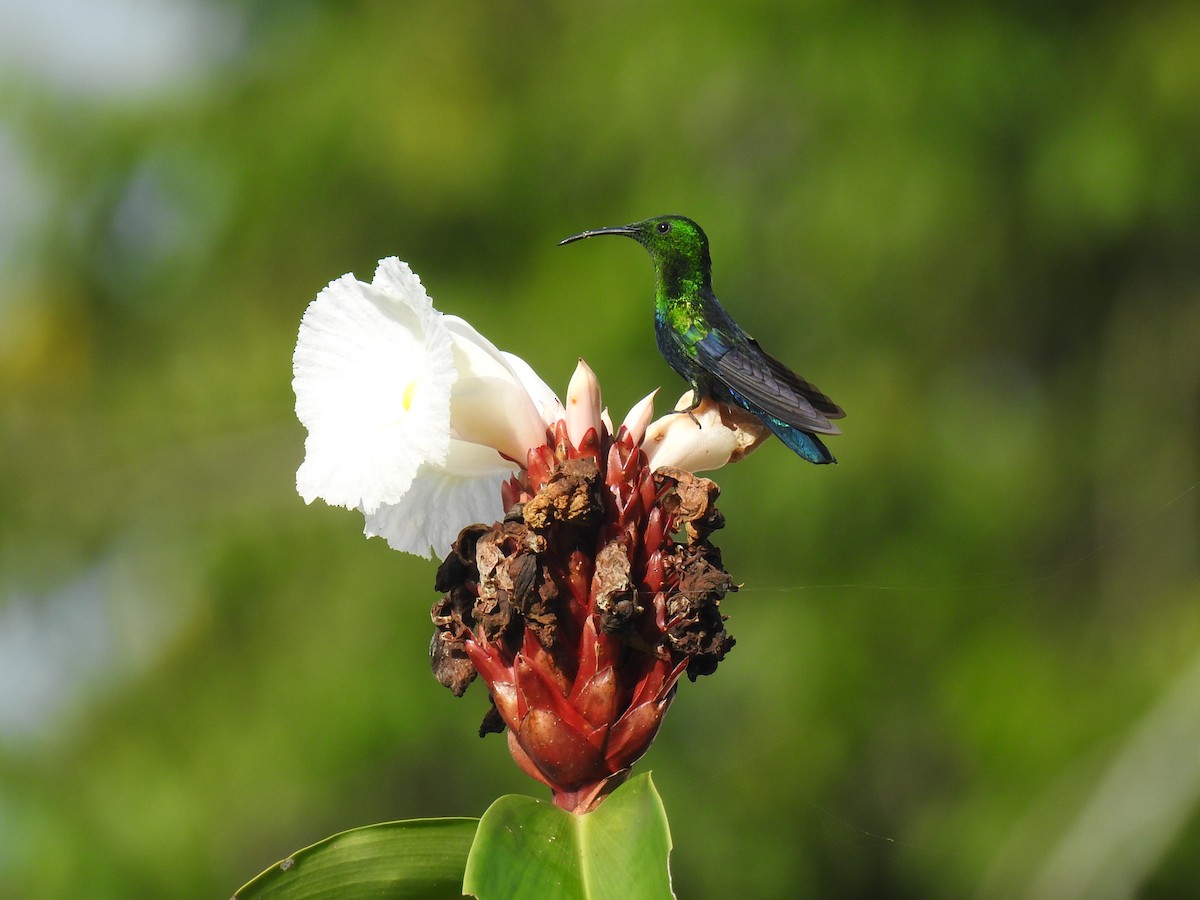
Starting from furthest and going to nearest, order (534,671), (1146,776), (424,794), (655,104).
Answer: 1. (655,104)
2. (424,794)
3. (1146,776)
4. (534,671)

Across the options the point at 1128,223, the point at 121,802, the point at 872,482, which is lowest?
the point at 121,802

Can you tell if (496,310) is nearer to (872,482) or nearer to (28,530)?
(872,482)

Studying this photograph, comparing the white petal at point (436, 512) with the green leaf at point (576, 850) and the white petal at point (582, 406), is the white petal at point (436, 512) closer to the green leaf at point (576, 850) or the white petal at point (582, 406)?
the white petal at point (582, 406)

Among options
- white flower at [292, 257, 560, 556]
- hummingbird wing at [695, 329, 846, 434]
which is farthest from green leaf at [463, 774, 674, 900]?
hummingbird wing at [695, 329, 846, 434]

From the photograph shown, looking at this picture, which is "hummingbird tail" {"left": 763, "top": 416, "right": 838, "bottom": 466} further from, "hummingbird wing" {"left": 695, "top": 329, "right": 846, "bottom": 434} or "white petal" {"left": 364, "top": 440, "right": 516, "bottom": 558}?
"white petal" {"left": 364, "top": 440, "right": 516, "bottom": 558}

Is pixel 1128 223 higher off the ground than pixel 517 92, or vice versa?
pixel 517 92

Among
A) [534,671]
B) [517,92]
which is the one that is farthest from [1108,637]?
[534,671]
